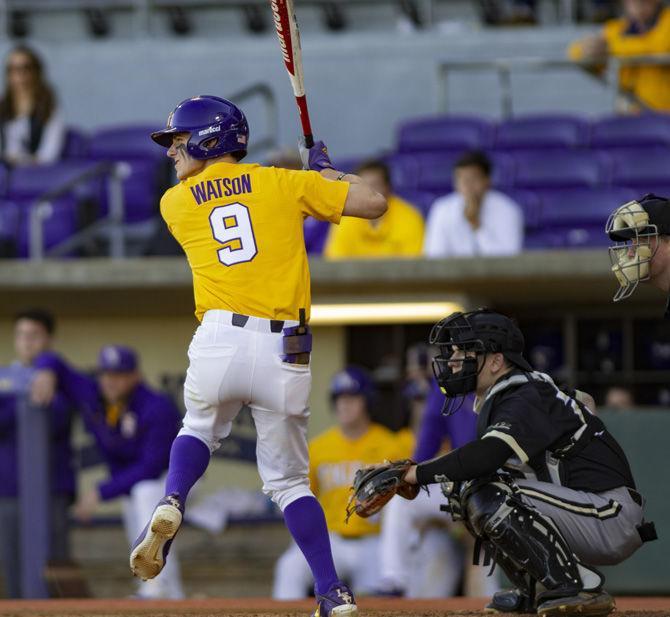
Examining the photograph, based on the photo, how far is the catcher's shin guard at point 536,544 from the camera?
14.1 ft

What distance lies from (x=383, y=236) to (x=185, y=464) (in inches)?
158

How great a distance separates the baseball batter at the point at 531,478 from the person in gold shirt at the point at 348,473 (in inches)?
102

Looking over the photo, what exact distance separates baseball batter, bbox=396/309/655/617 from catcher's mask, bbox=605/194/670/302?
1.25 ft

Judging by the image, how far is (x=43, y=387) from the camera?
714 cm

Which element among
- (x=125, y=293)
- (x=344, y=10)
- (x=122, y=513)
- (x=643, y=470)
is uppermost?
(x=344, y=10)

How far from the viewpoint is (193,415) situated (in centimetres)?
447

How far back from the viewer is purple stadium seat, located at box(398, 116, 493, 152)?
382 inches

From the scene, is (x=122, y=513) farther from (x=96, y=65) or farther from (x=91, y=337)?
(x=96, y=65)

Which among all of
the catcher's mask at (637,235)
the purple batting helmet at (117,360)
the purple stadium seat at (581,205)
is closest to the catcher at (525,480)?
the catcher's mask at (637,235)


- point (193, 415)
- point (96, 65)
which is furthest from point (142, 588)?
point (96, 65)

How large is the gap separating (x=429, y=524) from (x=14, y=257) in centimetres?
315

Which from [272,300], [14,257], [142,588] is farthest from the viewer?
[14,257]

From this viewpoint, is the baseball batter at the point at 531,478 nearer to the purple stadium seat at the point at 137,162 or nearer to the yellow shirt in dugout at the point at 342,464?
the yellow shirt in dugout at the point at 342,464

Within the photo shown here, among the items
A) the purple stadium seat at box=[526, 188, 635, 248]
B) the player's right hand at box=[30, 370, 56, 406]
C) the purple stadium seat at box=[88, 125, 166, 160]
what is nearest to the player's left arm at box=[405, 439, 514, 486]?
the player's right hand at box=[30, 370, 56, 406]
